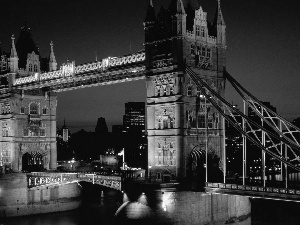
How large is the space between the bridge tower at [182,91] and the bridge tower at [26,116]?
24.4m

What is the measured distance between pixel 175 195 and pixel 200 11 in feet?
48.2

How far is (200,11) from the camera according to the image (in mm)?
44906

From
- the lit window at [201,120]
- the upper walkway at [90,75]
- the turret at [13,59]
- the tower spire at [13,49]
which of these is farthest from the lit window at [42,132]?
the lit window at [201,120]

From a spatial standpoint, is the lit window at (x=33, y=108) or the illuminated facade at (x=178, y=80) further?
the lit window at (x=33, y=108)

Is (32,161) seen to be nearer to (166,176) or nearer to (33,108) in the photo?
(33,108)

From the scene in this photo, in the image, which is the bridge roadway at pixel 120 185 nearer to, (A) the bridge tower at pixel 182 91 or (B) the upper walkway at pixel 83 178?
(B) the upper walkway at pixel 83 178

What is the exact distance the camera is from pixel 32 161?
66875mm

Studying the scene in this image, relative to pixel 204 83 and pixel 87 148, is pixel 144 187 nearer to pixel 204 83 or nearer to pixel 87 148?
pixel 204 83

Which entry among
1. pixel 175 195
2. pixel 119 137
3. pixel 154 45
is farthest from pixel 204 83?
pixel 119 137

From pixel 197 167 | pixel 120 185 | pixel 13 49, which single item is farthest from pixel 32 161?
pixel 197 167

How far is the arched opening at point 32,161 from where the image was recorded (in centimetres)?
6606

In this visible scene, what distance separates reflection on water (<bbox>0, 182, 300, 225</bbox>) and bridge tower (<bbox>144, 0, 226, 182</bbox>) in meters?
2.65

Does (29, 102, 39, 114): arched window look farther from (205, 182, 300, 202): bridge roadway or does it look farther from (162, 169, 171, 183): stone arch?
(205, 182, 300, 202): bridge roadway

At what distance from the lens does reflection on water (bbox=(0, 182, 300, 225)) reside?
41781 millimetres
